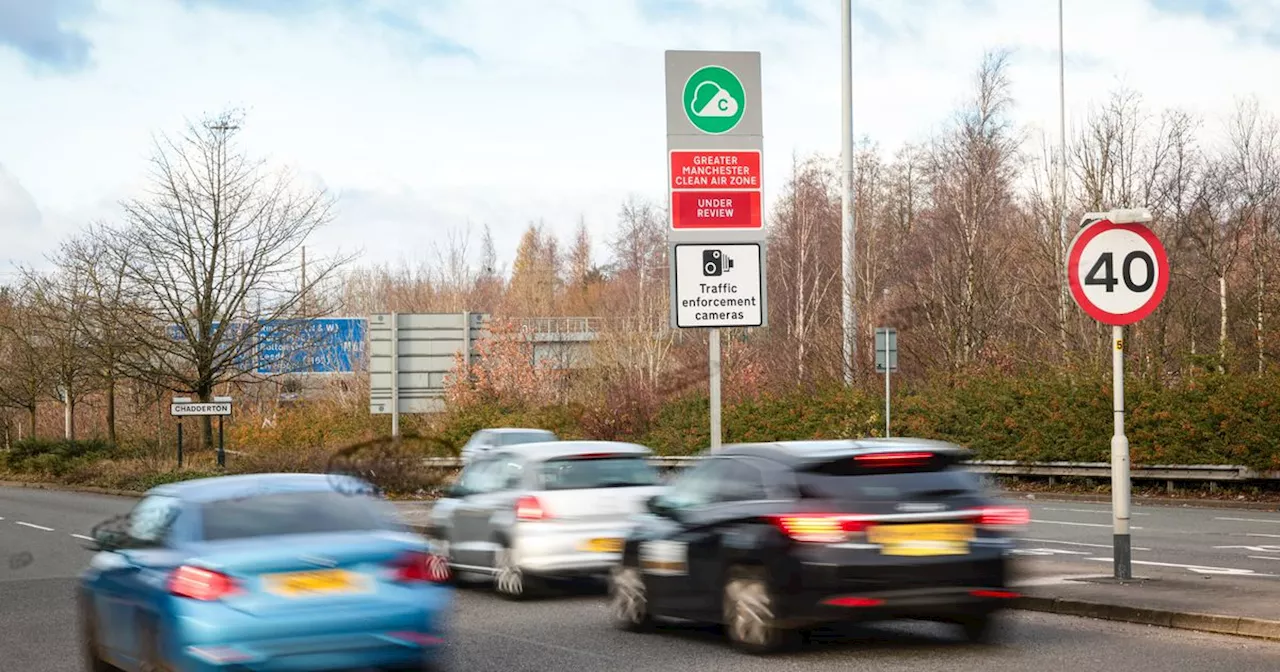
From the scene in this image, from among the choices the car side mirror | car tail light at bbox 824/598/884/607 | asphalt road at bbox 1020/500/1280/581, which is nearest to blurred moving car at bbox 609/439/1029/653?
car tail light at bbox 824/598/884/607

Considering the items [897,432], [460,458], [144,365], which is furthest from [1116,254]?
[144,365]

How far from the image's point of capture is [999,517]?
1023 cm

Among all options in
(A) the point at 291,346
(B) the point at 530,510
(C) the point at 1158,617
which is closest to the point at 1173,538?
(C) the point at 1158,617

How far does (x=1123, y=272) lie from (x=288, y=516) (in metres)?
7.54

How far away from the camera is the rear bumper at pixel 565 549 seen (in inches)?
557

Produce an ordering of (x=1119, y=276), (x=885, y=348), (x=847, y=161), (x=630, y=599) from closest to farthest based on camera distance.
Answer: (x=630, y=599), (x=1119, y=276), (x=885, y=348), (x=847, y=161)

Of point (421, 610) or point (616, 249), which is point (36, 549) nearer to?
point (421, 610)

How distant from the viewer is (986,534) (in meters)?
10.2

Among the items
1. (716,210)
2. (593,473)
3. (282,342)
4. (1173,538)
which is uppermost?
(716,210)

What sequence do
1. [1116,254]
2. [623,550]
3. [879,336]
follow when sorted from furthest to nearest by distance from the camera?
[879,336], [1116,254], [623,550]

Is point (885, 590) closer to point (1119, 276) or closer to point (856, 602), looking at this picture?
point (856, 602)

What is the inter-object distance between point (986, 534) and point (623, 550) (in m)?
3.31

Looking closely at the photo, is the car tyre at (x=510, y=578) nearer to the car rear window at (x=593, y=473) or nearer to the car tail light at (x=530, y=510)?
the car tail light at (x=530, y=510)

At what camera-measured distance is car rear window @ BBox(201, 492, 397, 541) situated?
352 inches
